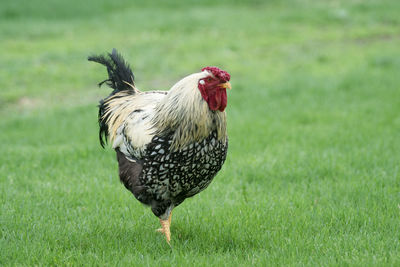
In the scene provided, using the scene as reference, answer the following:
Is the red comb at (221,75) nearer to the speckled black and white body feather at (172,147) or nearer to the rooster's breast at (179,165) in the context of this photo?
the speckled black and white body feather at (172,147)

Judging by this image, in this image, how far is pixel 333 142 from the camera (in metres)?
7.88

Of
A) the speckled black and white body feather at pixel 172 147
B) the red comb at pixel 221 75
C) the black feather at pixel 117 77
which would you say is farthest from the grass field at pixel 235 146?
the red comb at pixel 221 75

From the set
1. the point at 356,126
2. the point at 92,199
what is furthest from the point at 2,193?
the point at 356,126

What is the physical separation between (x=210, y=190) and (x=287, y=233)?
1516 millimetres

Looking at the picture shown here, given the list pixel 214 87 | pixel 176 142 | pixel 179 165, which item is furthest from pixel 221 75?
pixel 179 165

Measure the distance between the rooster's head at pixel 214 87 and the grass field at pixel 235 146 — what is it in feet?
4.48

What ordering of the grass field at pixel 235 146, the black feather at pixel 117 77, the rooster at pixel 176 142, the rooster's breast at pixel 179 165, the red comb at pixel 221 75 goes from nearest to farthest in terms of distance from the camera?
the red comb at pixel 221 75
the rooster at pixel 176 142
the rooster's breast at pixel 179 165
the grass field at pixel 235 146
the black feather at pixel 117 77

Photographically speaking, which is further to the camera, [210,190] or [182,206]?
[210,190]

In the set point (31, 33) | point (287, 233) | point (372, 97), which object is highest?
point (31, 33)

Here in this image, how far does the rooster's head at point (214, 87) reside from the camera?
13.7 ft

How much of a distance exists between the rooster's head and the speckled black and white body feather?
0.16 ft

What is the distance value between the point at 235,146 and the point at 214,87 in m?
3.70

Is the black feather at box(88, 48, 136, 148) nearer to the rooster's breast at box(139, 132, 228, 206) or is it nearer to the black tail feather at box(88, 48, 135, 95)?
the black tail feather at box(88, 48, 135, 95)

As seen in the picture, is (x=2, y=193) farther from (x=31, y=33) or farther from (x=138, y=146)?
(x=31, y=33)
